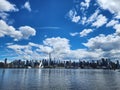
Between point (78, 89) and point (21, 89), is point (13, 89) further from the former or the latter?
point (78, 89)

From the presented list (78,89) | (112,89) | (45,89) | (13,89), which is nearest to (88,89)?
(78,89)

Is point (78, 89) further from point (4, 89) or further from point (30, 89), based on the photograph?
point (4, 89)

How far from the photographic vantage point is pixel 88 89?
6284 cm

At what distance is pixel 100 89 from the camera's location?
63469 millimetres

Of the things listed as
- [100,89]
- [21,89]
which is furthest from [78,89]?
[21,89]

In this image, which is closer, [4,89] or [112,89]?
[4,89]

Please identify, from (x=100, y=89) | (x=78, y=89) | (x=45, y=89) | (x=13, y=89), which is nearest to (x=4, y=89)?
(x=13, y=89)

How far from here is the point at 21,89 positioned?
60250mm

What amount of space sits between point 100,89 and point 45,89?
18.5m

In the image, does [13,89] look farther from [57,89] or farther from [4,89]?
[57,89]

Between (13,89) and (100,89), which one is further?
(100,89)

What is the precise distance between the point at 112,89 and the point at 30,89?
27.6m

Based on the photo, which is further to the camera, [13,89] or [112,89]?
[112,89]

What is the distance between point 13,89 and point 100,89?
28.6 metres
